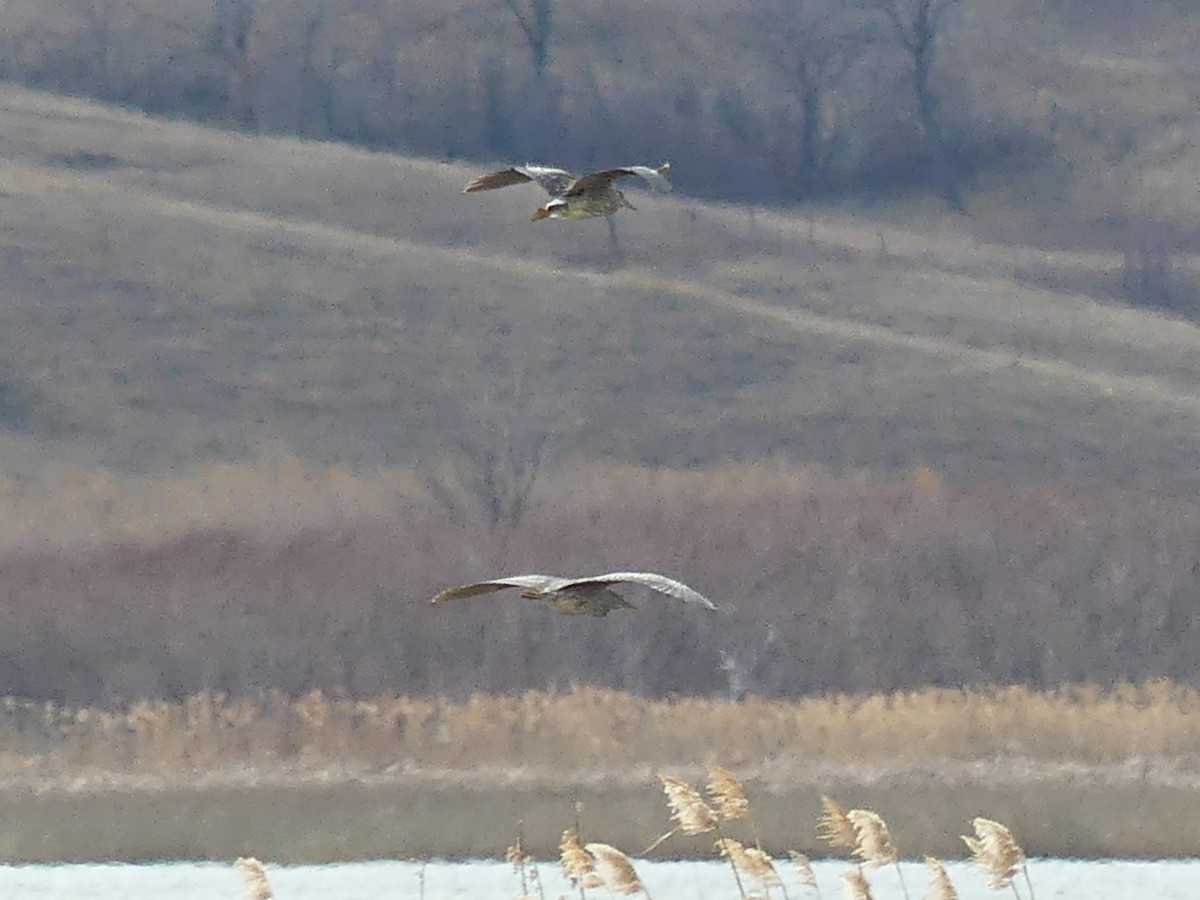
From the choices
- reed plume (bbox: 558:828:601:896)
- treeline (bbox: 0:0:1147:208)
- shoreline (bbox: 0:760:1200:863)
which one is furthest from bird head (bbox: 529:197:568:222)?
treeline (bbox: 0:0:1147:208)

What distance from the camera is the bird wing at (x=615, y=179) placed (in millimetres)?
5637

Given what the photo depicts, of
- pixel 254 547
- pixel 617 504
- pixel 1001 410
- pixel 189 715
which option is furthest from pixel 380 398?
pixel 189 715

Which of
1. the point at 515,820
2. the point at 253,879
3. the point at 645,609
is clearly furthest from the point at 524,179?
the point at 645,609

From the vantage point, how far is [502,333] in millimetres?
45625

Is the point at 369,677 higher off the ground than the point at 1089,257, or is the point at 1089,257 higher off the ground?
the point at 369,677

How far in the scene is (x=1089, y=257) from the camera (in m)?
62.8

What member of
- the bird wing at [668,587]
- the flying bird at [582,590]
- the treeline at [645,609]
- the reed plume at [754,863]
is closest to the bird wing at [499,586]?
the flying bird at [582,590]

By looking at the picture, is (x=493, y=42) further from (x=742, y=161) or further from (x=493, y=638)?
(x=493, y=638)

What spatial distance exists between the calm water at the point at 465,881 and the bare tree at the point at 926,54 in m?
56.8

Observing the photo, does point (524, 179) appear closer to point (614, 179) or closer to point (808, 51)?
point (614, 179)

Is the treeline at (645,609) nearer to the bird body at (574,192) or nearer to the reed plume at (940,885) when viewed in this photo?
the reed plume at (940,885)

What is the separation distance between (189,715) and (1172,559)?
9.46 metres

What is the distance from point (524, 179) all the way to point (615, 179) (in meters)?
0.35

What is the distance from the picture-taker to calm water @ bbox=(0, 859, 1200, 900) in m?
11.7
